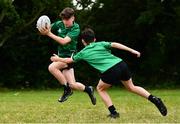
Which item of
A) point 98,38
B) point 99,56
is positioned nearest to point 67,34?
point 99,56

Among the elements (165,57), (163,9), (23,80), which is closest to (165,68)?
(165,57)

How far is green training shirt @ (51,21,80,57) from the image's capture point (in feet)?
37.3

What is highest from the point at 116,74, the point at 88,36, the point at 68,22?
the point at 88,36

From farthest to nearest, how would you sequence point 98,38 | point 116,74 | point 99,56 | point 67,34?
point 98,38 < point 67,34 < point 99,56 < point 116,74

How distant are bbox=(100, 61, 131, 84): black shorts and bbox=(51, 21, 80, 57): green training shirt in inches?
66.2

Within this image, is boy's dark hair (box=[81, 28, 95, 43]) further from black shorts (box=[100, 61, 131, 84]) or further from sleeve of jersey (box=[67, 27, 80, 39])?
sleeve of jersey (box=[67, 27, 80, 39])

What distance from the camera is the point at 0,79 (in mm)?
30188

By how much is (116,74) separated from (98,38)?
21867 millimetres

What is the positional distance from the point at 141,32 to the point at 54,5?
542 centimetres

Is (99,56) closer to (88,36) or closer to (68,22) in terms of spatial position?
(88,36)

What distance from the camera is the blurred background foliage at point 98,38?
98.7 feet

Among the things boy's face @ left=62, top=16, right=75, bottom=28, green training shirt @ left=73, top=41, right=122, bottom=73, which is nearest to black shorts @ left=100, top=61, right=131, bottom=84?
green training shirt @ left=73, top=41, right=122, bottom=73

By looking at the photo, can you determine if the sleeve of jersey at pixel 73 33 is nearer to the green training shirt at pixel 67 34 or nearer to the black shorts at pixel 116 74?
the green training shirt at pixel 67 34

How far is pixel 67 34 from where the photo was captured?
37.2 ft
